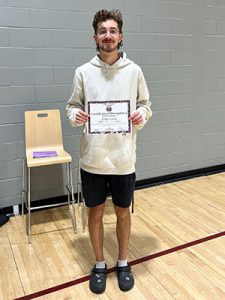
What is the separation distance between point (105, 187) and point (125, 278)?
59cm

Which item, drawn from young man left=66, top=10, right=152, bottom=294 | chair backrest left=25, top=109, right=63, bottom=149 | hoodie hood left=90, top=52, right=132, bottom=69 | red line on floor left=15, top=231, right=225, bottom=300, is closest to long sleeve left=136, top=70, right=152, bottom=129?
young man left=66, top=10, right=152, bottom=294

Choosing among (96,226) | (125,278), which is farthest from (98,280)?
(96,226)

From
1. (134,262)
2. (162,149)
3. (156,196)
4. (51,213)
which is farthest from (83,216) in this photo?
(162,149)

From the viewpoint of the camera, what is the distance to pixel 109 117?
171 centimetres

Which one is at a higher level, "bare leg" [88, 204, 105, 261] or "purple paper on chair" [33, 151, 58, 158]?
"purple paper on chair" [33, 151, 58, 158]

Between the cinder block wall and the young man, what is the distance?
3.71 ft

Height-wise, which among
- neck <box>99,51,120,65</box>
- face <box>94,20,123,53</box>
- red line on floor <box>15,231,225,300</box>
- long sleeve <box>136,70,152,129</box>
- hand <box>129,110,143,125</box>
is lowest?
red line on floor <box>15,231,225,300</box>

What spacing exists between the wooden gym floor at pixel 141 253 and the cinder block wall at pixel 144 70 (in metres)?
0.50

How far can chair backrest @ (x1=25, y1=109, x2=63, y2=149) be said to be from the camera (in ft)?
8.91

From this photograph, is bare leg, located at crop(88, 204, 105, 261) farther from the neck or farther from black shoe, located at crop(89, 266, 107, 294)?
the neck

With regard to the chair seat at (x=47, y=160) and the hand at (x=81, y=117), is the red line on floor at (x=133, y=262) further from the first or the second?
the hand at (x=81, y=117)

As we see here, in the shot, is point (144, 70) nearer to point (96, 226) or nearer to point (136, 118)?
point (136, 118)

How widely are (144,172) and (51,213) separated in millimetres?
1152

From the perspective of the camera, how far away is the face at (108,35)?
5.32 ft
